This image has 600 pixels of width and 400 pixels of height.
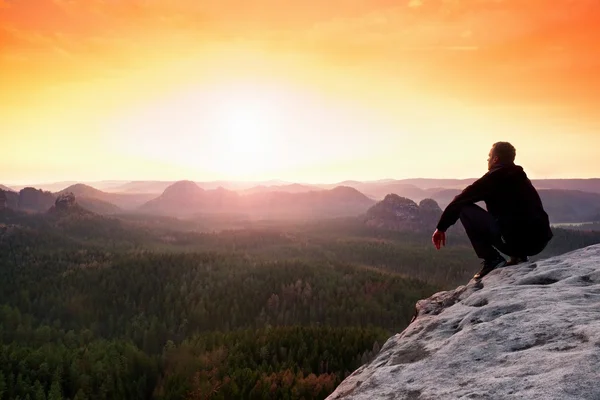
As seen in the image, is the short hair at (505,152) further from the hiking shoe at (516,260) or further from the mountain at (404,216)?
the mountain at (404,216)

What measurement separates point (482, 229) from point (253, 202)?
150391 mm

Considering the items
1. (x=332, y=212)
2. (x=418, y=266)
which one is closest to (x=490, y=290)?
(x=418, y=266)

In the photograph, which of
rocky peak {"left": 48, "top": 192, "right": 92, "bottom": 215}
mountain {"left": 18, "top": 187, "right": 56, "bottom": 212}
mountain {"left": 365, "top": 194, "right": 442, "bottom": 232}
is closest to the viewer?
rocky peak {"left": 48, "top": 192, "right": 92, "bottom": 215}

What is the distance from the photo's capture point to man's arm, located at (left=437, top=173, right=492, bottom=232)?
23.1 feet

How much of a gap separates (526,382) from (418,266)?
35.8m

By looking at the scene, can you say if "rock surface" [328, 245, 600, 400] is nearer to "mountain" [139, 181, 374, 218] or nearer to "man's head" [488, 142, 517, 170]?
"man's head" [488, 142, 517, 170]

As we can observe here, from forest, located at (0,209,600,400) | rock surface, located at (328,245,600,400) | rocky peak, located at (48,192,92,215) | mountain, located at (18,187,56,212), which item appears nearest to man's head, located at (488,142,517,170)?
rock surface, located at (328,245,600,400)

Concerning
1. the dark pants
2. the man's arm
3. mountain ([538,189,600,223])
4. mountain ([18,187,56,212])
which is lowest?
mountain ([538,189,600,223])

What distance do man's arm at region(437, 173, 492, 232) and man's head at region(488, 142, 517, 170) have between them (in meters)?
0.37

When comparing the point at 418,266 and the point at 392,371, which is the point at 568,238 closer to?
the point at 418,266

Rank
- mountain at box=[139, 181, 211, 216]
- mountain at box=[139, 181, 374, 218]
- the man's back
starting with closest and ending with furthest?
1. the man's back
2. mountain at box=[139, 181, 211, 216]
3. mountain at box=[139, 181, 374, 218]

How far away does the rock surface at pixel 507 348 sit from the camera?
3.19 m

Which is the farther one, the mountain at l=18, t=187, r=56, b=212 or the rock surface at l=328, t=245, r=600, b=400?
the mountain at l=18, t=187, r=56, b=212

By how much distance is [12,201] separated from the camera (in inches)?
3031
